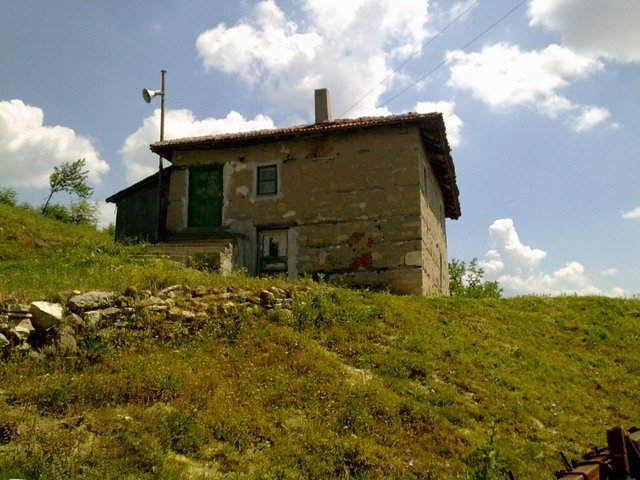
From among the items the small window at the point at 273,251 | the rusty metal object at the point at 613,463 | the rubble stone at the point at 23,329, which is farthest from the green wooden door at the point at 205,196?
the rusty metal object at the point at 613,463

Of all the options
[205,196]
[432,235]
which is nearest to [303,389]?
[432,235]

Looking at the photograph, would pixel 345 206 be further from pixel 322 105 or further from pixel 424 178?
pixel 322 105

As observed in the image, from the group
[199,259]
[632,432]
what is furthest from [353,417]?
[199,259]

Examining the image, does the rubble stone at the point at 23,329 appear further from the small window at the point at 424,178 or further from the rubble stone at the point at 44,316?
the small window at the point at 424,178

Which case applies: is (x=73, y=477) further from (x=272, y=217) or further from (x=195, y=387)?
(x=272, y=217)

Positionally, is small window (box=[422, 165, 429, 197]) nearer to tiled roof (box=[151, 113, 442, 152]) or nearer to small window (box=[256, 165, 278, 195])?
tiled roof (box=[151, 113, 442, 152])

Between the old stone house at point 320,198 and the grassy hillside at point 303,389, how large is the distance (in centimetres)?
298

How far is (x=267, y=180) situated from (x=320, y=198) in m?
2.03

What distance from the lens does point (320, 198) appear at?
16438mm

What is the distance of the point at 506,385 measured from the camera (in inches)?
356

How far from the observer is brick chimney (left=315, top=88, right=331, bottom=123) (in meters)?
18.4

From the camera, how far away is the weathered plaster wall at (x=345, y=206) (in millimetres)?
15441

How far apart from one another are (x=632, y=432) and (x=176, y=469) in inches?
212

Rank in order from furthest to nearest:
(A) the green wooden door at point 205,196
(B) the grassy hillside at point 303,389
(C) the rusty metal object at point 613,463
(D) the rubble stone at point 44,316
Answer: (A) the green wooden door at point 205,196 < (D) the rubble stone at point 44,316 < (B) the grassy hillside at point 303,389 < (C) the rusty metal object at point 613,463
